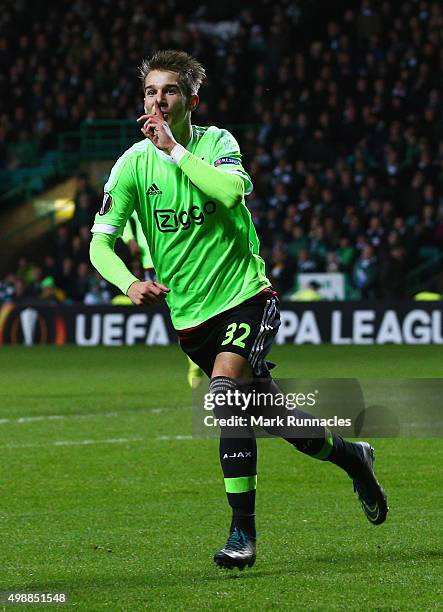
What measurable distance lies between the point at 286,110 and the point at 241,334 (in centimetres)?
2069

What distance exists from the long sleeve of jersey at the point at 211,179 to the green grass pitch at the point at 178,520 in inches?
59.5

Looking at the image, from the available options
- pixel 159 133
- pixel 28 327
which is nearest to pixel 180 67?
pixel 159 133

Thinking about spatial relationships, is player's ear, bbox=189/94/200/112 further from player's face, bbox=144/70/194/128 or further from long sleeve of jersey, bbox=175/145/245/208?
long sleeve of jersey, bbox=175/145/245/208

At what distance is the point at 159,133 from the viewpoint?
529 centimetres

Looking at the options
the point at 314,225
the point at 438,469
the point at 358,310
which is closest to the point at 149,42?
the point at 314,225

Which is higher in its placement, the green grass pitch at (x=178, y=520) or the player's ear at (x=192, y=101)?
the player's ear at (x=192, y=101)

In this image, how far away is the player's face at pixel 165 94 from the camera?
5.39 meters

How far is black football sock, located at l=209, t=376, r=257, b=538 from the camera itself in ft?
17.2

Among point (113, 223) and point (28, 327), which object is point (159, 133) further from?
point (28, 327)

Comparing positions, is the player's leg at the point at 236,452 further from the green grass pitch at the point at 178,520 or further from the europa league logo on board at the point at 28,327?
the europa league logo on board at the point at 28,327

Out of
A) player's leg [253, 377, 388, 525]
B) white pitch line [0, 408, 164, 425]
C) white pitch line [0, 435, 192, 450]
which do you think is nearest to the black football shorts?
player's leg [253, 377, 388, 525]

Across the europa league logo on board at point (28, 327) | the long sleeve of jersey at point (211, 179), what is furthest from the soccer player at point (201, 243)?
the europa league logo on board at point (28, 327)

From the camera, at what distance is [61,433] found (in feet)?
33.9

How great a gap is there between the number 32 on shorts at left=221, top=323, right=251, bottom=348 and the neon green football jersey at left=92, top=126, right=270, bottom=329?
0.36 feet
